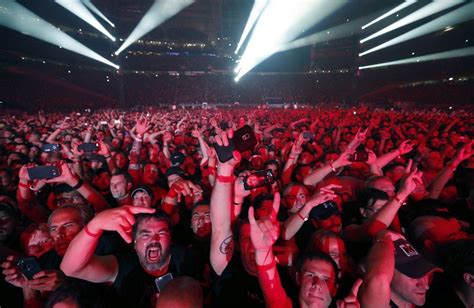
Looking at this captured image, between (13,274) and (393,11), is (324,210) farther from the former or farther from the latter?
(393,11)

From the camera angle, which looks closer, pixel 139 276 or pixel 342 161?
pixel 139 276

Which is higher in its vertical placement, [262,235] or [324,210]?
[262,235]

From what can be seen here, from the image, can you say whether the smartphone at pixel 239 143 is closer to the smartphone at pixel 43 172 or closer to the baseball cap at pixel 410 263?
the baseball cap at pixel 410 263

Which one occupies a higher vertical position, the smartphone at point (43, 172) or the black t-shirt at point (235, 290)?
the smartphone at point (43, 172)

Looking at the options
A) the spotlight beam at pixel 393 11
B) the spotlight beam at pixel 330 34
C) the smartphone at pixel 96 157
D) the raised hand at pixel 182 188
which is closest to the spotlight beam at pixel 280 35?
the spotlight beam at pixel 330 34

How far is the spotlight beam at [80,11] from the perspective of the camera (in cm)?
2030

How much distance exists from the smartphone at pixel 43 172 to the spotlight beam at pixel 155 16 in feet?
101

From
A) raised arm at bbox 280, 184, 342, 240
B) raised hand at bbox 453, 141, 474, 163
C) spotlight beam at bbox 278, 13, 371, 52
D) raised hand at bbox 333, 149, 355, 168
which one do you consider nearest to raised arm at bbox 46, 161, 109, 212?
raised arm at bbox 280, 184, 342, 240

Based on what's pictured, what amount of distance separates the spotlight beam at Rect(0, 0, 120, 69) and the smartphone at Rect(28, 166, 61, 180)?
21.4 metres

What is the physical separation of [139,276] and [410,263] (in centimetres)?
203

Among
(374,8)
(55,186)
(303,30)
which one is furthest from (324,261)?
(303,30)

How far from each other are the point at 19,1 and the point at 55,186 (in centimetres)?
2185

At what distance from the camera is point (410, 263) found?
6.05 feet

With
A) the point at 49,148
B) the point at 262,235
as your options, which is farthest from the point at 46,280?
the point at 49,148
